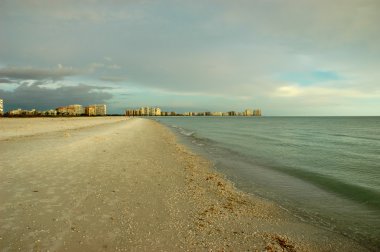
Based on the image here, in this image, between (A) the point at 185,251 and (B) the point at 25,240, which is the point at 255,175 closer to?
(A) the point at 185,251

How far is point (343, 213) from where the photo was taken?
416 inches

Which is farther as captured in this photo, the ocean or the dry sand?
the ocean

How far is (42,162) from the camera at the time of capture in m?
15.6

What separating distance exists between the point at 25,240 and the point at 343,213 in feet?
34.8

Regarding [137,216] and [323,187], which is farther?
[323,187]

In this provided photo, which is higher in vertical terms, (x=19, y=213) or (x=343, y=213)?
(x=19, y=213)

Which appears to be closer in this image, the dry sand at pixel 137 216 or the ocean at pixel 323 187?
the dry sand at pixel 137 216

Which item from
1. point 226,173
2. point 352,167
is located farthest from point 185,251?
point 352,167

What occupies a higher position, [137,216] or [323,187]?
[137,216]

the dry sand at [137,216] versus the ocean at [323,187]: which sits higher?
the dry sand at [137,216]

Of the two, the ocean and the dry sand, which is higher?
the dry sand

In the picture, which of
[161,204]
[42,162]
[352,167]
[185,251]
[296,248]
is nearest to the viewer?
[185,251]

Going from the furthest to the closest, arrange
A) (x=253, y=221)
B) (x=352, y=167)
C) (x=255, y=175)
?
1. (x=352, y=167)
2. (x=255, y=175)
3. (x=253, y=221)

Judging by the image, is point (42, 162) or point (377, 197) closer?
point (377, 197)
